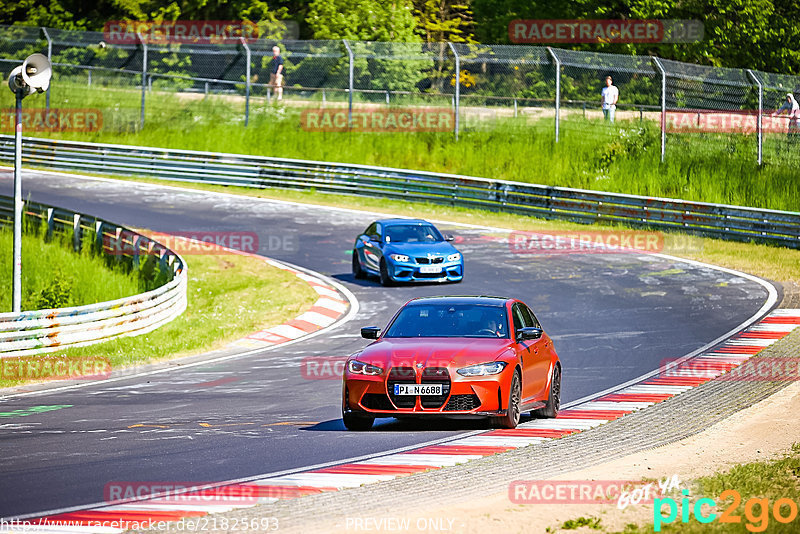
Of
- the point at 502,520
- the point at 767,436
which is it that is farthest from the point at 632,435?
the point at 502,520

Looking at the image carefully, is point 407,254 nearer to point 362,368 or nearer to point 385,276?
point 385,276

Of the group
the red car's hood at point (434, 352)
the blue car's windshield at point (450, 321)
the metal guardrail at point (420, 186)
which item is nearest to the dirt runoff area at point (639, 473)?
the red car's hood at point (434, 352)

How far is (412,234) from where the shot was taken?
82.6 ft

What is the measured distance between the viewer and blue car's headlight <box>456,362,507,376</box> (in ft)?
38.9

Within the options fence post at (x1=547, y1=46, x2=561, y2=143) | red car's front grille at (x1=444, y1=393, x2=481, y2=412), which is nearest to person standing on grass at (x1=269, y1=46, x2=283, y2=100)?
fence post at (x1=547, y1=46, x2=561, y2=143)

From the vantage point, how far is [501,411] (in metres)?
12.0

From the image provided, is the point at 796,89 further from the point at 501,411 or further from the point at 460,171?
the point at 501,411

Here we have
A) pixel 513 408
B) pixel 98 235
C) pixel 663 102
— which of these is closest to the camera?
pixel 513 408

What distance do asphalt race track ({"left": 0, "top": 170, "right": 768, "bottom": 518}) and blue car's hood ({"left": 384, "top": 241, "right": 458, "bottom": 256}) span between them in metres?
0.72

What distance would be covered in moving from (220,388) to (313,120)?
26029 mm

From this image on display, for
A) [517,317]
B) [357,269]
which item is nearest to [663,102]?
[357,269]

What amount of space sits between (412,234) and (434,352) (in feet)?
43.3

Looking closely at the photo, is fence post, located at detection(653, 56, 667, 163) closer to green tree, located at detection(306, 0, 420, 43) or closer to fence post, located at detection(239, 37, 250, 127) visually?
fence post, located at detection(239, 37, 250, 127)

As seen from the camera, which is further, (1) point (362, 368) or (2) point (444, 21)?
(2) point (444, 21)
